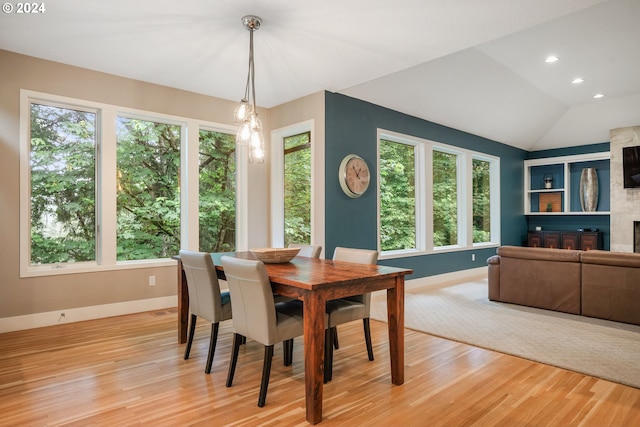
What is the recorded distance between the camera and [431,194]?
6.18m

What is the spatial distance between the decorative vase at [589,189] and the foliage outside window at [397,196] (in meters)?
4.16

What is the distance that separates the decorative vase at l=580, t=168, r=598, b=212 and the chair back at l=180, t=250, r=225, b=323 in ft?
25.9

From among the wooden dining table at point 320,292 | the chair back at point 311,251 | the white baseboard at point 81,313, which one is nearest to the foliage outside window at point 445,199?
the chair back at point 311,251

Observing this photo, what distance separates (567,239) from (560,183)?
50.6 inches

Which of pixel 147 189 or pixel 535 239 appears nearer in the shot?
pixel 147 189

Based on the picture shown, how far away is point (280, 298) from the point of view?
3.31 m

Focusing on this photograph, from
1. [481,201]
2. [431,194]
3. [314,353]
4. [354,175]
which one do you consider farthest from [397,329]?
[481,201]

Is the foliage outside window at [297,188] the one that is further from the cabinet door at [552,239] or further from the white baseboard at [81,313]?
the cabinet door at [552,239]

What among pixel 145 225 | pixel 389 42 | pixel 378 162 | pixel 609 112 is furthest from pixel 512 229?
pixel 145 225

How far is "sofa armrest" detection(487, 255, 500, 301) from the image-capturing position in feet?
16.0

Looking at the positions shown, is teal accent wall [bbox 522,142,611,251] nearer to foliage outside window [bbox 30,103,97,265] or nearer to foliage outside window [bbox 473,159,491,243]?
foliage outside window [bbox 473,159,491,243]

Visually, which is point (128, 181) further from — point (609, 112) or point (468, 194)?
point (609, 112)

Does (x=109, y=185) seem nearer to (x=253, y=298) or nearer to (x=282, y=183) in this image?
(x=282, y=183)

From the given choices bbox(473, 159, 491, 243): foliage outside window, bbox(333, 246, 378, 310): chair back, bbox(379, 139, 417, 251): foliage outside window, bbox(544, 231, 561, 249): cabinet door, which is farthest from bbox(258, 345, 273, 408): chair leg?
bbox(544, 231, 561, 249): cabinet door
